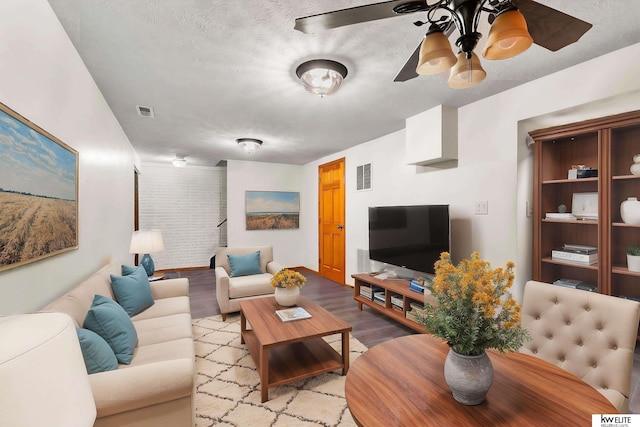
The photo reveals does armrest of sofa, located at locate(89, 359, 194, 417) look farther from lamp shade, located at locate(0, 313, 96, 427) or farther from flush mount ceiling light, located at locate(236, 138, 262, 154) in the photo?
flush mount ceiling light, located at locate(236, 138, 262, 154)

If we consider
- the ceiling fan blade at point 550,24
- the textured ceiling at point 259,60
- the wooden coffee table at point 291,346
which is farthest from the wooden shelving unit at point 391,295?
the ceiling fan blade at point 550,24

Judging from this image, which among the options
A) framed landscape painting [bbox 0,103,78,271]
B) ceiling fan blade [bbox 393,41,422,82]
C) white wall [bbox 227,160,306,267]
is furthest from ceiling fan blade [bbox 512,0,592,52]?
white wall [bbox 227,160,306,267]

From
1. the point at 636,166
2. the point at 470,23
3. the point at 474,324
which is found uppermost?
the point at 470,23

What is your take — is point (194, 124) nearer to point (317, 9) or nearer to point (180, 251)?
point (317, 9)

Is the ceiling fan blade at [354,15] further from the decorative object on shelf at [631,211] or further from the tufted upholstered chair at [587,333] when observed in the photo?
the decorative object on shelf at [631,211]

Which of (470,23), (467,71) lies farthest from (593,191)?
(470,23)

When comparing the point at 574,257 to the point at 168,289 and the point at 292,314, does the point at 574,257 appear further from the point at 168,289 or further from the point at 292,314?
the point at 168,289

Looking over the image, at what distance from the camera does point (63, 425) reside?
0.58 meters

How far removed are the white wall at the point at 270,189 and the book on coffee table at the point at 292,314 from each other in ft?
11.9

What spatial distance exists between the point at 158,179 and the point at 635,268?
7267 mm

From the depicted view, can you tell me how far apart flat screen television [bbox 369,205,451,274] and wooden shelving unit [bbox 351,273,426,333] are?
27 cm

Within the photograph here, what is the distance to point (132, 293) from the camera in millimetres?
2398

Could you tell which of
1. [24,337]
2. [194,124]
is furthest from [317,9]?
[194,124]

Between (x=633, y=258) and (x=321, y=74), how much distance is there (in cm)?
275
